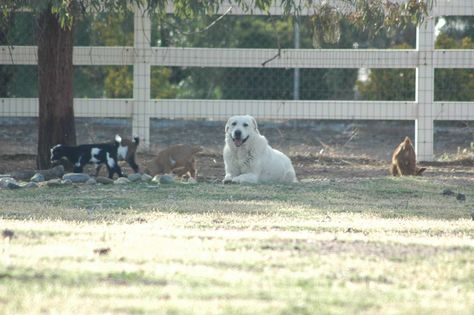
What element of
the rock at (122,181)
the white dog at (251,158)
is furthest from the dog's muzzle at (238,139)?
the rock at (122,181)

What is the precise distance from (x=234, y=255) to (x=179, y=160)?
7.18m

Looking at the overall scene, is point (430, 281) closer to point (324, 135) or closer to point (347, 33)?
point (324, 135)

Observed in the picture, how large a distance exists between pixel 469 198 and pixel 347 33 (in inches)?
487

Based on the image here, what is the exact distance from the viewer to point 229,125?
1288 cm

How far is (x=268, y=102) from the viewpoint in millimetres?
16375

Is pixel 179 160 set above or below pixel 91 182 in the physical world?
above

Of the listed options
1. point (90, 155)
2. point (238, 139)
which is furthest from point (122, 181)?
point (238, 139)

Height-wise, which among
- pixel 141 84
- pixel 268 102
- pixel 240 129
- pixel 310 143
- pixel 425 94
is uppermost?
pixel 141 84

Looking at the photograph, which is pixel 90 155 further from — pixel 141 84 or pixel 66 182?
pixel 141 84

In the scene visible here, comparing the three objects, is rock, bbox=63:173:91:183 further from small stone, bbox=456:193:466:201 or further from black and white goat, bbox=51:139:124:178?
small stone, bbox=456:193:466:201

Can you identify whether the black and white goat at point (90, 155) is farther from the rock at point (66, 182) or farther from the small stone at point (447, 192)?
the small stone at point (447, 192)

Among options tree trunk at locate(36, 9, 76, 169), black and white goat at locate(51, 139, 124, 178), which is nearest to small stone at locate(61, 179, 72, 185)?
black and white goat at locate(51, 139, 124, 178)

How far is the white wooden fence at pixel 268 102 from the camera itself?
16484mm

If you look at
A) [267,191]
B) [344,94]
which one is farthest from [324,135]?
[267,191]
